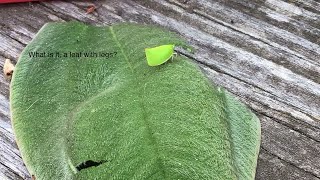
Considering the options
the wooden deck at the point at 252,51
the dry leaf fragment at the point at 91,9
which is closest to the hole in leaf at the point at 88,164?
the wooden deck at the point at 252,51

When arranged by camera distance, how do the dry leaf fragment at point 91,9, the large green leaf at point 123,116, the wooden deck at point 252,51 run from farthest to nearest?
the dry leaf fragment at point 91,9 → the wooden deck at point 252,51 → the large green leaf at point 123,116

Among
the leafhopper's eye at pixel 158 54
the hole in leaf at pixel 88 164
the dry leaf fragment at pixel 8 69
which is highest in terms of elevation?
the leafhopper's eye at pixel 158 54

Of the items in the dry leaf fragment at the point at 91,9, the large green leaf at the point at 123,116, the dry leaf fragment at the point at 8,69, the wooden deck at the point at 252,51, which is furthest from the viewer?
the dry leaf fragment at the point at 91,9

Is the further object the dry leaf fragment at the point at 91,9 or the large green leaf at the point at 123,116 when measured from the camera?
the dry leaf fragment at the point at 91,9

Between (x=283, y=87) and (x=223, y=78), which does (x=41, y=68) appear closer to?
(x=223, y=78)

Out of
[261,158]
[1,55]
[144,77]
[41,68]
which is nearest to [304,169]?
[261,158]

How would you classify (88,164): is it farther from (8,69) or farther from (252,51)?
(252,51)

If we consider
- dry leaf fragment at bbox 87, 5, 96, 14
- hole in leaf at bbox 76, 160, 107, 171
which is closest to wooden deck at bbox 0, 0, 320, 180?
dry leaf fragment at bbox 87, 5, 96, 14

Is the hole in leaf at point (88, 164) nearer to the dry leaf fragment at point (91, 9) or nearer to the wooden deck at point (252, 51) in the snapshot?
the wooden deck at point (252, 51)
